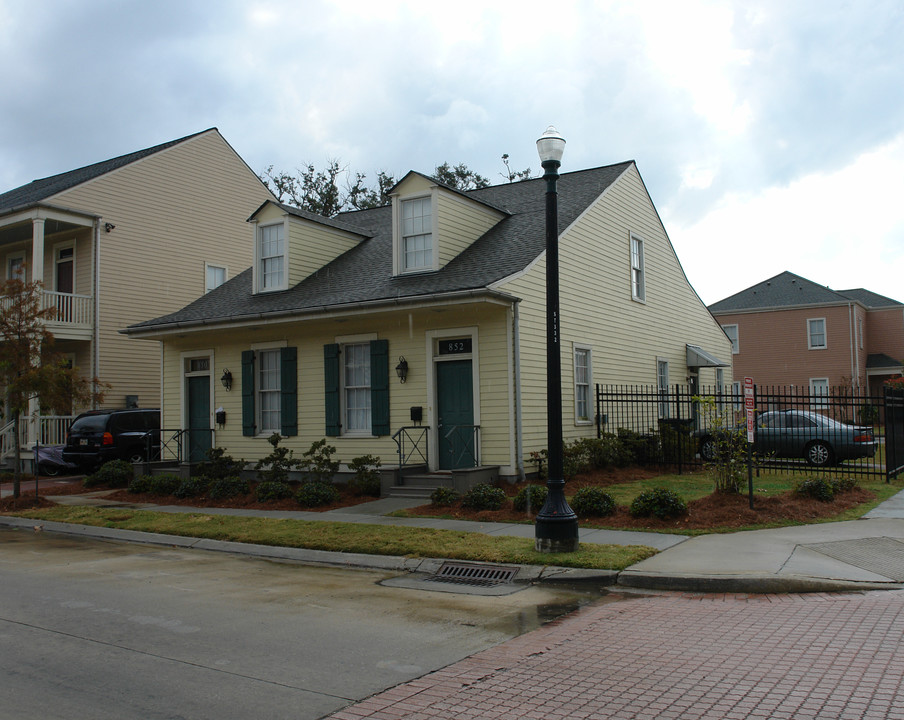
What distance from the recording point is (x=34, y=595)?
785cm

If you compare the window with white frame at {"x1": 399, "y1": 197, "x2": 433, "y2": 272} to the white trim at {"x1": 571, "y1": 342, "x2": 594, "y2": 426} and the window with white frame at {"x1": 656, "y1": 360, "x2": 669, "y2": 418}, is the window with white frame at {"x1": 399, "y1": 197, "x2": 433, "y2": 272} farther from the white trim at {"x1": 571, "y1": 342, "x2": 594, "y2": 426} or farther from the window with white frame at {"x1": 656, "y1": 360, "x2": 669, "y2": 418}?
the window with white frame at {"x1": 656, "y1": 360, "x2": 669, "y2": 418}

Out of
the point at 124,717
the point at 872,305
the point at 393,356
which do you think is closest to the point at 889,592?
the point at 124,717

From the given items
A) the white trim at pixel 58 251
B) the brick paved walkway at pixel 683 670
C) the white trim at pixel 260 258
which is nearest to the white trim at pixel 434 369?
the white trim at pixel 260 258

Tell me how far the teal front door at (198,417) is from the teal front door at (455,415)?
6.68 meters

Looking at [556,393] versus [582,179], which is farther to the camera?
Answer: [582,179]

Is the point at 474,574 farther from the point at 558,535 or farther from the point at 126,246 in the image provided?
the point at 126,246

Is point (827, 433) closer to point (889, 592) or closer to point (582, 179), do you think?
point (582, 179)

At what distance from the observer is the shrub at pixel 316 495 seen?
13906 millimetres

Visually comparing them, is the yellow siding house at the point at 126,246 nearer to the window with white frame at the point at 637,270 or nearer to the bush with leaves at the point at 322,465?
the bush with leaves at the point at 322,465

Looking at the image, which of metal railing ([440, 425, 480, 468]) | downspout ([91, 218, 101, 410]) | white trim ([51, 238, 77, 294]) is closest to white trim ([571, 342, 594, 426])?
metal railing ([440, 425, 480, 468])

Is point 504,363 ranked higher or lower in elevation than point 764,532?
higher

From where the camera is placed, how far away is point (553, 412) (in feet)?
30.8

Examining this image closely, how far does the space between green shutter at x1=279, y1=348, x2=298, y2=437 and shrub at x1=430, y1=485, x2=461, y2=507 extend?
17.4ft

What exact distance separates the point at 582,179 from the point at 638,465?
738 cm
